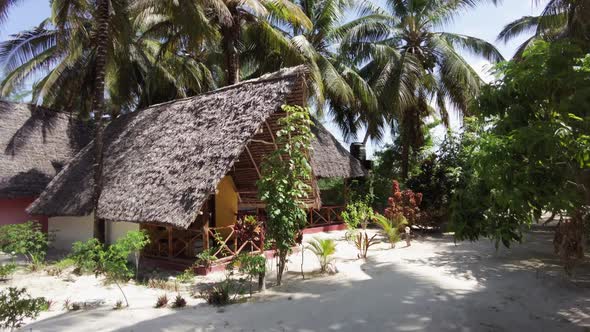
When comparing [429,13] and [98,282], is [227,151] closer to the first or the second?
[98,282]

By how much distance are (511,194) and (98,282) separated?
24.0 ft

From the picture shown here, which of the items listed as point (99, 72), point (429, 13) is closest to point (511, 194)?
point (99, 72)

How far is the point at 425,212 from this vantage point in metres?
12.8

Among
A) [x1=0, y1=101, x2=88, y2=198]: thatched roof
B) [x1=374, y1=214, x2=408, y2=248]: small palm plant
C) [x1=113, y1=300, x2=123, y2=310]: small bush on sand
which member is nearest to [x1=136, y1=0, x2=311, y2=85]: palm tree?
[x1=0, y1=101, x2=88, y2=198]: thatched roof

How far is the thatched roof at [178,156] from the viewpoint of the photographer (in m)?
7.99

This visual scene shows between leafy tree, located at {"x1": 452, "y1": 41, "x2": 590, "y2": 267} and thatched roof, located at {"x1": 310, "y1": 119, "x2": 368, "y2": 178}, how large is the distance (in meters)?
9.59

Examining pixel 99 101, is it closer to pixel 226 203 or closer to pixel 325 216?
pixel 226 203

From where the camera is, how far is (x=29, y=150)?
532 inches

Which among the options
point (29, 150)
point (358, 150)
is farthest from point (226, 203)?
point (358, 150)

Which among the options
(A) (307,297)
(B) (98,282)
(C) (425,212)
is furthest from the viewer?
(C) (425,212)

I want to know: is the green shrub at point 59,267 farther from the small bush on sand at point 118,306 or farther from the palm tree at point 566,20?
the palm tree at point 566,20

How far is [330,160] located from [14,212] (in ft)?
33.5

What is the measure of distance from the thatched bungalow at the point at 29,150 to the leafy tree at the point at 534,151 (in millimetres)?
12519

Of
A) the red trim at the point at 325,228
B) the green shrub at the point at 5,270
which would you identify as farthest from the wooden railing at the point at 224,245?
the red trim at the point at 325,228
